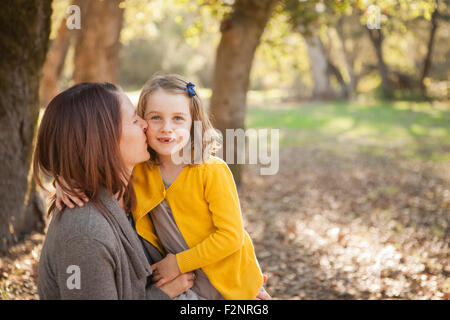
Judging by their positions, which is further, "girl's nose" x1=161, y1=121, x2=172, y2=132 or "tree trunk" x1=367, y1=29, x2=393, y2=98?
"tree trunk" x1=367, y1=29, x2=393, y2=98

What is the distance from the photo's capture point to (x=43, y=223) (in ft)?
14.9

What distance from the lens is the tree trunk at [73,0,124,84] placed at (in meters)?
6.94

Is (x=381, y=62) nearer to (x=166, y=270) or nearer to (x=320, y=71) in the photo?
(x=320, y=71)

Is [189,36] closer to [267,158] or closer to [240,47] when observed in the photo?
[240,47]

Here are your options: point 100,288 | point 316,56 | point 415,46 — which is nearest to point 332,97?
point 316,56

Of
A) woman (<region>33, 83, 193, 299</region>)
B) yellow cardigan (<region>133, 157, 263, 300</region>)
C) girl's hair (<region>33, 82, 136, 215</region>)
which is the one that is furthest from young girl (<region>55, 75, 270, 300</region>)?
girl's hair (<region>33, 82, 136, 215</region>)

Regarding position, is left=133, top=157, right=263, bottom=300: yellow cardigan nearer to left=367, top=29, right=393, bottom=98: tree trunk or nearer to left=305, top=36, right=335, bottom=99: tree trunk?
left=305, top=36, right=335, bottom=99: tree trunk

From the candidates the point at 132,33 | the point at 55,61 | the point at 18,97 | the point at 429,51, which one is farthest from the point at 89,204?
the point at 429,51

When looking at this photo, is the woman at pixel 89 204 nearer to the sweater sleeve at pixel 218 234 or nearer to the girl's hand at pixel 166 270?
the girl's hand at pixel 166 270

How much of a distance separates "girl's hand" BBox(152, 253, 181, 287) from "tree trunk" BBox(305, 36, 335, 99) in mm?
20835

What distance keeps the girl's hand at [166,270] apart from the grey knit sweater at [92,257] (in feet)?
0.52

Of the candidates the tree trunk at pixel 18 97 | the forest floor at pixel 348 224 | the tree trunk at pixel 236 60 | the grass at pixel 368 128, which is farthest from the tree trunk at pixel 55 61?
the grass at pixel 368 128

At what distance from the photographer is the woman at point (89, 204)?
5.60 ft

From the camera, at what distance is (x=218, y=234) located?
2109 mm
